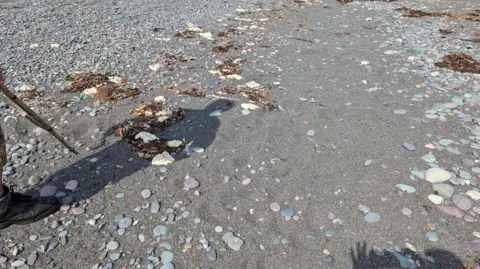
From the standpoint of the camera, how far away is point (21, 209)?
3.28 metres

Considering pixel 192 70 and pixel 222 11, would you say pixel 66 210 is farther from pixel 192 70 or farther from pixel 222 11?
pixel 222 11

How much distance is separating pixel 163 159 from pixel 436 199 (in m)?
3.26

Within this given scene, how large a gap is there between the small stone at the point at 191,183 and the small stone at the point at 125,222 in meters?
0.76

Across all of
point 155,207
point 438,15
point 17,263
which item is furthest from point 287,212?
point 438,15

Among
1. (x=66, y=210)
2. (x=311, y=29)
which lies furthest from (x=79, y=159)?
(x=311, y=29)

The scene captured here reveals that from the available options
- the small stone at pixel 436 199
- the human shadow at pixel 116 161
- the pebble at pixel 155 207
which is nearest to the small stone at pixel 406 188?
the small stone at pixel 436 199

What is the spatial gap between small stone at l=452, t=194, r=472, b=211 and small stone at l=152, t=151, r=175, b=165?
334cm

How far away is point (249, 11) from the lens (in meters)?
12.4

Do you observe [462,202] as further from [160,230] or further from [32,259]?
[32,259]

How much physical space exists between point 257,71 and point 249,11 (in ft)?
20.2

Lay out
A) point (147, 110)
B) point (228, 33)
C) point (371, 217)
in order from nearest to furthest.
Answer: point (371, 217)
point (147, 110)
point (228, 33)

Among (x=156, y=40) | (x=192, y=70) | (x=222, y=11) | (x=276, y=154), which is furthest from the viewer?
(x=222, y=11)

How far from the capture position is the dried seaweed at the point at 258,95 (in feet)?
19.3

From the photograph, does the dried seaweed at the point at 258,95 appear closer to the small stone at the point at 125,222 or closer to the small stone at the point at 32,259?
the small stone at the point at 125,222
